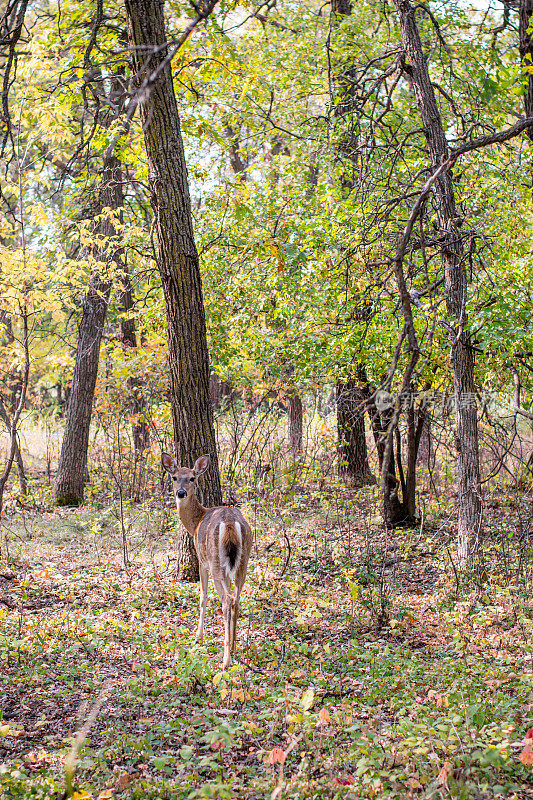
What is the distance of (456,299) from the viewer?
676cm

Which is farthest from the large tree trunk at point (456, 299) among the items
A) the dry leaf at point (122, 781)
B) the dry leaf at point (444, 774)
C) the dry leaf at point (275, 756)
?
the dry leaf at point (122, 781)

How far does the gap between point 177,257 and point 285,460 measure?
613cm

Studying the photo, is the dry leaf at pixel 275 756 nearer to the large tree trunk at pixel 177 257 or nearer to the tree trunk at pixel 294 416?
the large tree trunk at pixel 177 257

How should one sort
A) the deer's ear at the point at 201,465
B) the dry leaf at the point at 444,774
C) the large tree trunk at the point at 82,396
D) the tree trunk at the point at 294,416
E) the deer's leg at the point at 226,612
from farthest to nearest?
1. the tree trunk at the point at 294,416
2. the large tree trunk at the point at 82,396
3. the deer's ear at the point at 201,465
4. the deer's leg at the point at 226,612
5. the dry leaf at the point at 444,774

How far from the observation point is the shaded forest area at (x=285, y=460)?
3838mm

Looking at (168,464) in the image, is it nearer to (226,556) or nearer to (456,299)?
(226,556)

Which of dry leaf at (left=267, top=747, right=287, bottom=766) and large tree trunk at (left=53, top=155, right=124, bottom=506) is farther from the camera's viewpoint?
large tree trunk at (left=53, top=155, right=124, bottom=506)

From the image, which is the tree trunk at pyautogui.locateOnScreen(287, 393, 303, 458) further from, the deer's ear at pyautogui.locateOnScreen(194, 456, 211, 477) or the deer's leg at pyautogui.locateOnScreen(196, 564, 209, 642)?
the deer's leg at pyautogui.locateOnScreen(196, 564, 209, 642)

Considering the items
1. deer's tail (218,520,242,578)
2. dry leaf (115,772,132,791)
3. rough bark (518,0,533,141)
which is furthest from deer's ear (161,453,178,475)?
rough bark (518,0,533,141)

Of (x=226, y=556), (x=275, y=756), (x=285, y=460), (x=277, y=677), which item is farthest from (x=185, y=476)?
(x=285, y=460)

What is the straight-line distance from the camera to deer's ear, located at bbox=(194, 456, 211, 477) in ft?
22.9

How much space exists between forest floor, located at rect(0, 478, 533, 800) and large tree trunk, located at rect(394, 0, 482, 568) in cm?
66

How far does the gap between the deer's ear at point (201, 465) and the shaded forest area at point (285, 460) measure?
4cm

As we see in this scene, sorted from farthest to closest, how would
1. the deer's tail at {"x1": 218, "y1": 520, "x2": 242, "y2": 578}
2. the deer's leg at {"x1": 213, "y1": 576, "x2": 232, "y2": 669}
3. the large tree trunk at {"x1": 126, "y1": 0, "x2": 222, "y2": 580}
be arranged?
1. the large tree trunk at {"x1": 126, "y1": 0, "x2": 222, "y2": 580}
2. the deer's tail at {"x1": 218, "y1": 520, "x2": 242, "y2": 578}
3. the deer's leg at {"x1": 213, "y1": 576, "x2": 232, "y2": 669}
